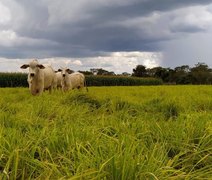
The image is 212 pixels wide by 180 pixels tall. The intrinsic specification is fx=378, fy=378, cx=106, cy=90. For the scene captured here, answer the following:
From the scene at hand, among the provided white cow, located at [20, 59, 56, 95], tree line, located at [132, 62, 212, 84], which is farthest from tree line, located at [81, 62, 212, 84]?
white cow, located at [20, 59, 56, 95]

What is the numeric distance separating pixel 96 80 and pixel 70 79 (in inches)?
1148

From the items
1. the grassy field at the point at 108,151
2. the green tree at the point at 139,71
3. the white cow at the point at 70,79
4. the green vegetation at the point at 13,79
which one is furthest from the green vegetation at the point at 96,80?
the grassy field at the point at 108,151

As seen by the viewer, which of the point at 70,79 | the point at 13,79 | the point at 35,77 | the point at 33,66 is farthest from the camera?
the point at 13,79

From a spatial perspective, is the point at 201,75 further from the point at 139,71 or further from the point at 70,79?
the point at 70,79

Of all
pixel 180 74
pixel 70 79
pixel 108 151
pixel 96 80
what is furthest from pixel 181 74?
pixel 108 151

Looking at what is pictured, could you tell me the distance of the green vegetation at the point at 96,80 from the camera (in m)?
→ 38.2

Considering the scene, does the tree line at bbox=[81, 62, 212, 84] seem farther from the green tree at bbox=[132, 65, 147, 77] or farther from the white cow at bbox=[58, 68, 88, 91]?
the white cow at bbox=[58, 68, 88, 91]

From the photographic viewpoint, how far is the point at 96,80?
1911 inches

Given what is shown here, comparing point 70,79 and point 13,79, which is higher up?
point 70,79

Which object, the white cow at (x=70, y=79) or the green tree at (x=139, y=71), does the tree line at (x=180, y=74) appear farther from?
the white cow at (x=70, y=79)

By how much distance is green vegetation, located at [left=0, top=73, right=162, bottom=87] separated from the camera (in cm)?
3819

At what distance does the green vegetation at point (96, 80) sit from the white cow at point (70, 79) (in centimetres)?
1779

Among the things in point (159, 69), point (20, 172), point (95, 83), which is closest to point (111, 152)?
point (20, 172)

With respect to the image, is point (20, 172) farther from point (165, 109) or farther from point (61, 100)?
point (61, 100)
